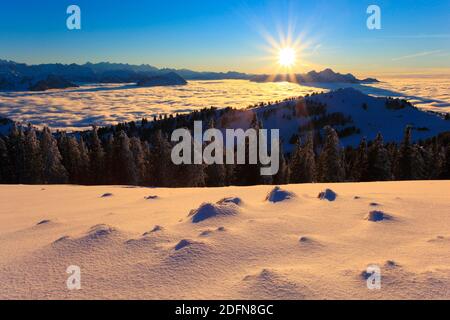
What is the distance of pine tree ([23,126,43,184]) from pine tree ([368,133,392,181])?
149 ft

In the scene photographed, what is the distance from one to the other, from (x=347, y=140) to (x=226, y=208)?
190707 millimetres

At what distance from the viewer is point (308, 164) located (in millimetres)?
45219

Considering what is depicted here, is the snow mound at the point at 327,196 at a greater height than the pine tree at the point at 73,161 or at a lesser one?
greater

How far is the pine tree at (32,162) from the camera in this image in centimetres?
4378

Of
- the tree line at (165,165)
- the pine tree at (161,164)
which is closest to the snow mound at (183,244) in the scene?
the tree line at (165,165)

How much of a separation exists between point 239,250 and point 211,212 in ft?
6.11

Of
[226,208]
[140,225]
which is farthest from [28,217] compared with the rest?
[226,208]

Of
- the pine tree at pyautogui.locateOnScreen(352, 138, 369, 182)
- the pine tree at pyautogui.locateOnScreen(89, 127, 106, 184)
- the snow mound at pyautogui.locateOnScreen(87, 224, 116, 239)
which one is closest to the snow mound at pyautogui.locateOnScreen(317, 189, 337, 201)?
the snow mound at pyautogui.locateOnScreen(87, 224, 116, 239)

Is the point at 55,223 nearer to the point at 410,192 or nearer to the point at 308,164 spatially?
the point at 410,192

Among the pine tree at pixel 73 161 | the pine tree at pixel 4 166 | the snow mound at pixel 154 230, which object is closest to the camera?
the snow mound at pixel 154 230

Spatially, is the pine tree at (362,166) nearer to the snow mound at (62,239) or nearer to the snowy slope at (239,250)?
the snowy slope at (239,250)

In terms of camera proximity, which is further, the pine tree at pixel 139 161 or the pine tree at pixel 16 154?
the pine tree at pixel 139 161

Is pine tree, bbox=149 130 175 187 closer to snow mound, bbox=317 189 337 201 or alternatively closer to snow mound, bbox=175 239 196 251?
snow mound, bbox=317 189 337 201

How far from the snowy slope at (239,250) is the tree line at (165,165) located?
3439cm
